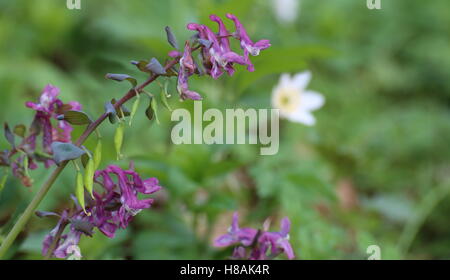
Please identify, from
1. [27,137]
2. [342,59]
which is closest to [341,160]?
[342,59]

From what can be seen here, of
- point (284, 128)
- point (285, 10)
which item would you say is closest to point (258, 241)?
point (284, 128)

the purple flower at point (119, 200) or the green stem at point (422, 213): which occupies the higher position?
the green stem at point (422, 213)

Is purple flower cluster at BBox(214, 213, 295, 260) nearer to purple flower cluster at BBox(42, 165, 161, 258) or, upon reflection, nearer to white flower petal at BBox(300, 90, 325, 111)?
purple flower cluster at BBox(42, 165, 161, 258)

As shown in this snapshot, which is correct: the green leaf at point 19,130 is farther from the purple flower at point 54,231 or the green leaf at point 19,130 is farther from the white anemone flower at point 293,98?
the white anemone flower at point 293,98

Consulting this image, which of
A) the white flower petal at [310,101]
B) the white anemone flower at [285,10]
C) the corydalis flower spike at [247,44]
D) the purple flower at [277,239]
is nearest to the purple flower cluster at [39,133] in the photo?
the corydalis flower spike at [247,44]

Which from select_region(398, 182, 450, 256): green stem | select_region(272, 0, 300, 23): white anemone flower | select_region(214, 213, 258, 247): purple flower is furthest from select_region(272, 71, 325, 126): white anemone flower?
select_region(214, 213, 258, 247): purple flower
